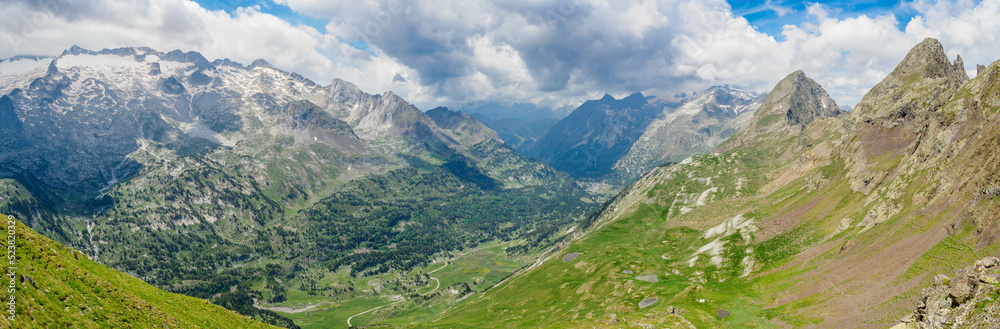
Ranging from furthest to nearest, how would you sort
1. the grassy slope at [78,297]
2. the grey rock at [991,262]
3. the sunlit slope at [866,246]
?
the sunlit slope at [866,246] < the grey rock at [991,262] < the grassy slope at [78,297]

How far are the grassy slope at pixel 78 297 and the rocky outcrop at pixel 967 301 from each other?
110 meters

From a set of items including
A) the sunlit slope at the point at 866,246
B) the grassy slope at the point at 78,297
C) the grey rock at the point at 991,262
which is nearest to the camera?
the grassy slope at the point at 78,297

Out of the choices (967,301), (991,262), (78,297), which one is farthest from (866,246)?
(78,297)

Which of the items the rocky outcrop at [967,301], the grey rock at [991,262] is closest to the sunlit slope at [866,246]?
the rocky outcrop at [967,301]

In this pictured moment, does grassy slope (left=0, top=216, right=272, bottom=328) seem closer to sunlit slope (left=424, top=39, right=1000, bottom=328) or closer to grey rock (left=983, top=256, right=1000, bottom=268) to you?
sunlit slope (left=424, top=39, right=1000, bottom=328)

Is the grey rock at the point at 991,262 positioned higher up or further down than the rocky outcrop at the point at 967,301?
higher up

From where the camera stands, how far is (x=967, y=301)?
5794cm

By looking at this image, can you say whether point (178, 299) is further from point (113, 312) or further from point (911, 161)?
point (911, 161)

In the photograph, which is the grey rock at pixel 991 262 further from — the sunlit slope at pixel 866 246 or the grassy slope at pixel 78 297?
the grassy slope at pixel 78 297

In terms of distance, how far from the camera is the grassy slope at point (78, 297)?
52500mm

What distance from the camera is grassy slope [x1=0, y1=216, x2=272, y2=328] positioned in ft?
172

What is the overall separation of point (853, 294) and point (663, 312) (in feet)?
160

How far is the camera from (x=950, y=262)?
98875mm

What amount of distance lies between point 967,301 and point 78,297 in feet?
409
